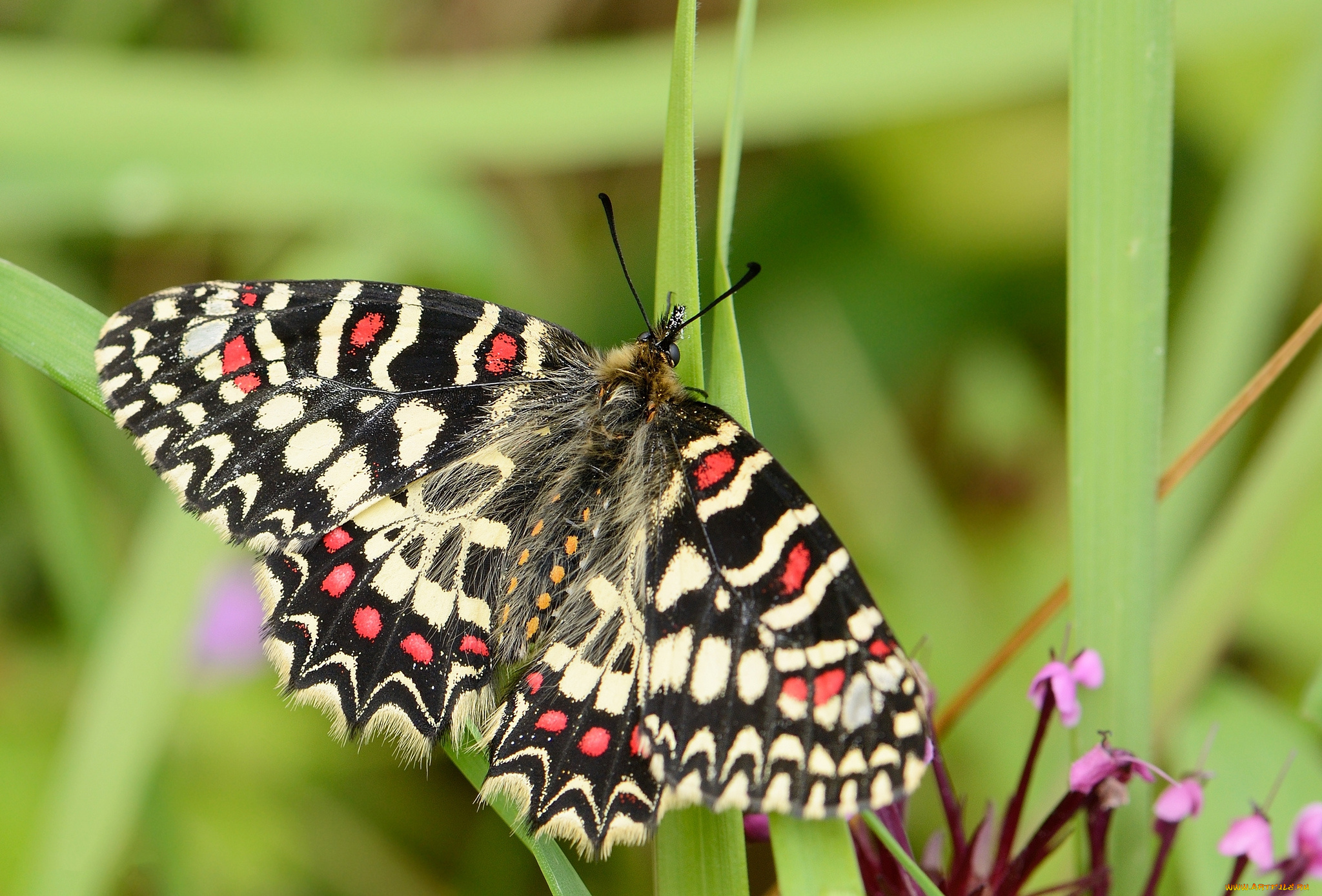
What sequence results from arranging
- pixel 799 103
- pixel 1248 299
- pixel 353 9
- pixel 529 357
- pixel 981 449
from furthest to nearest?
1. pixel 353 9
2. pixel 981 449
3. pixel 799 103
4. pixel 1248 299
5. pixel 529 357

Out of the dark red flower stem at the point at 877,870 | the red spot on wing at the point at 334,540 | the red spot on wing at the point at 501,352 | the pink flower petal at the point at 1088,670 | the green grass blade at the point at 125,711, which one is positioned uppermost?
the red spot on wing at the point at 501,352

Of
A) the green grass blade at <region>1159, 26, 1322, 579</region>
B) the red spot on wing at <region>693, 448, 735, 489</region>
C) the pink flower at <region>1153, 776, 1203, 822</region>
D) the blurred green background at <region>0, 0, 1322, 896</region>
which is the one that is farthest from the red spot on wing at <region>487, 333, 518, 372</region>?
the green grass blade at <region>1159, 26, 1322, 579</region>

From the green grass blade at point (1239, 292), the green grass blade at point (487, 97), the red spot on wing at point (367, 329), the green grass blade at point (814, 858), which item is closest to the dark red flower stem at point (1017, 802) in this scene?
the green grass blade at point (814, 858)

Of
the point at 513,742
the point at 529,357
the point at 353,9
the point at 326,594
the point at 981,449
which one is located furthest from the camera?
the point at 353,9

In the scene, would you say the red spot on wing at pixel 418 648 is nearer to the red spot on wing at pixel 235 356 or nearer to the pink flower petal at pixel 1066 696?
the red spot on wing at pixel 235 356

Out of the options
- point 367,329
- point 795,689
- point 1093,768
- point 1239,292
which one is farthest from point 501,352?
point 1239,292

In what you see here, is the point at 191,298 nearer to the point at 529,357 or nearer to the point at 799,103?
the point at 529,357

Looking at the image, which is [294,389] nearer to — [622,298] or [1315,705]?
[1315,705]

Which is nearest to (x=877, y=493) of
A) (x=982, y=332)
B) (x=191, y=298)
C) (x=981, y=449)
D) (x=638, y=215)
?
(x=981, y=449)
